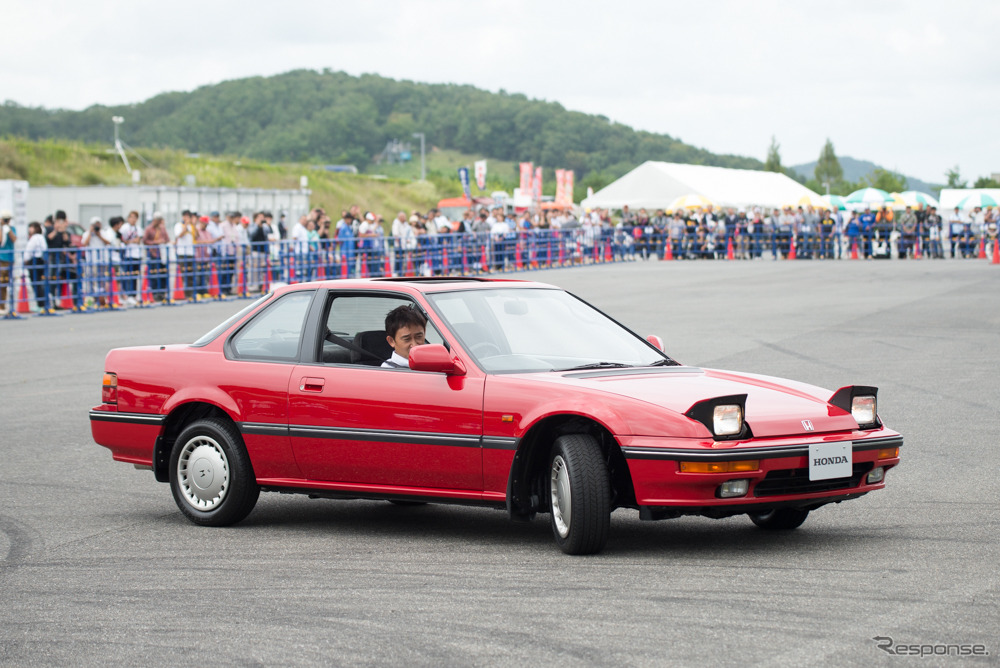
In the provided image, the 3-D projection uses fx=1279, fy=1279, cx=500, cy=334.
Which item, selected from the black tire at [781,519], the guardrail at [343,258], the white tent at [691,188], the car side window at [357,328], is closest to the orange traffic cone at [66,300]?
the guardrail at [343,258]

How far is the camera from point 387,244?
31500 mm

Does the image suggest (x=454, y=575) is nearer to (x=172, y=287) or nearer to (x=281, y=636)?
(x=281, y=636)

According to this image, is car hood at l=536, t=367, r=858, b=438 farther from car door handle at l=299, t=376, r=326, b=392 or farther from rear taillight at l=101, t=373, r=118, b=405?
rear taillight at l=101, t=373, r=118, b=405

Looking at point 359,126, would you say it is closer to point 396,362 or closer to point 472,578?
point 396,362

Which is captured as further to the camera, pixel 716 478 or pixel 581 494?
pixel 581 494

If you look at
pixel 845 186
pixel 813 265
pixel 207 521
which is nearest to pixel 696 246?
pixel 813 265

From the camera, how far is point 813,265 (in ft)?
124

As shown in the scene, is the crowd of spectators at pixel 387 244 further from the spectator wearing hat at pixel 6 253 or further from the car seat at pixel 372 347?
the car seat at pixel 372 347

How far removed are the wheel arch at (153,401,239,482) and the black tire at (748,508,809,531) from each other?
2925 mm

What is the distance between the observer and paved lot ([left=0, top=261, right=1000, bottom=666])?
4406 mm

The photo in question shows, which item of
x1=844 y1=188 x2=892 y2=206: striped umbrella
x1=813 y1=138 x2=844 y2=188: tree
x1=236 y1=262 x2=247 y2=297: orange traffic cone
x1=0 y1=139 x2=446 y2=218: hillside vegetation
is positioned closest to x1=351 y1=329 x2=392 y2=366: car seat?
x1=236 y1=262 x2=247 y2=297: orange traffic cone

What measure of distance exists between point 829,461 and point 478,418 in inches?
63.0

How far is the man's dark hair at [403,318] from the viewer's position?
21.9ft

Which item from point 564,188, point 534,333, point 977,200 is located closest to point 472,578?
point 534,333
